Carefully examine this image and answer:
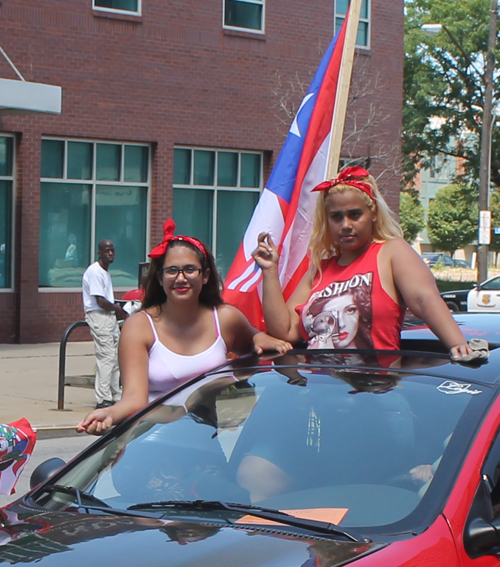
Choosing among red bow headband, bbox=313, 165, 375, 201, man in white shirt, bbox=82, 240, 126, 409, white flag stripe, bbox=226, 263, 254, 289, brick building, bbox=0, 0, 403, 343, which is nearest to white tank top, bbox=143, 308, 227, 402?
red bow headband, bbox=313, 165, 375, 201

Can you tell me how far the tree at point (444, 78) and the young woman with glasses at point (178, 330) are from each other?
2942 centimetres

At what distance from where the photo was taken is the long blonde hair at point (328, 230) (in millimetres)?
4105

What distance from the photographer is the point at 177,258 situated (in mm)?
4184

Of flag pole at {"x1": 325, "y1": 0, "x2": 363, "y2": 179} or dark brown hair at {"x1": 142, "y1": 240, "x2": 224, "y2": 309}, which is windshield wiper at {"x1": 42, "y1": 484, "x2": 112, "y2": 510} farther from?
flag pole at {"x1": 325, "y1": 0, "x2": 363, "y2": 179}

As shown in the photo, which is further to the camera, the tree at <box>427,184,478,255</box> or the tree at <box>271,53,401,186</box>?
the tree at <box>427,184,478,255</box>

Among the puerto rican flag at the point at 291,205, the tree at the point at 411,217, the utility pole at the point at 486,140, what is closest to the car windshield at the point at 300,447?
the puerto rican flag at the point at 291,205

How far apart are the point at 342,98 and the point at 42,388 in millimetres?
7248

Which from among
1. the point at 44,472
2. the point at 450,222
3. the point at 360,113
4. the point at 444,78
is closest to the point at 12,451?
the point at 44,472

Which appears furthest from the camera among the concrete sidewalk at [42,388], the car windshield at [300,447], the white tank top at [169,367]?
the concrete sidewalk at [42,388]

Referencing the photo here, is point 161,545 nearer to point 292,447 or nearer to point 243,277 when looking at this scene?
point 292,447

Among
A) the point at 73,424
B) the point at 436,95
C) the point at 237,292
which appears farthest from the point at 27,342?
the point at 436,95

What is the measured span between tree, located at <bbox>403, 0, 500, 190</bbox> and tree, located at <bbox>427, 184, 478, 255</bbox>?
1589 inches

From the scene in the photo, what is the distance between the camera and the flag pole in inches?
237

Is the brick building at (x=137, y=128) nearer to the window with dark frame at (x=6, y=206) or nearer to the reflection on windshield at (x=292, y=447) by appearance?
the window with dark frame at (x=6, y=206)
